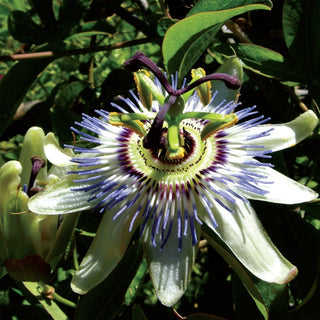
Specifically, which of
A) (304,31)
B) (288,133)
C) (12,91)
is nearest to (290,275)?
(288,133)

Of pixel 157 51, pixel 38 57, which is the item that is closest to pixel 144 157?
pixel 38 57

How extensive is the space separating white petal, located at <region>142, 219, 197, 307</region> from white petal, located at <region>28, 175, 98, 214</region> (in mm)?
163

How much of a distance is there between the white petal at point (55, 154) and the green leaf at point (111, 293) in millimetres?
263

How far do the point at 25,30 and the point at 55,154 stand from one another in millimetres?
680

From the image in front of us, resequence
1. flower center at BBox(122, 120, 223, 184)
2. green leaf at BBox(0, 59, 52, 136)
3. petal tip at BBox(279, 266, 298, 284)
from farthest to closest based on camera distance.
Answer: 1. green leaf at BBox(0, 59, 52, 136)
2. flower center at BBox(122, 120, 223, 184)
3. petal tip at BBox(279, 266, 298, 284)

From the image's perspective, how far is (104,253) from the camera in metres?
1.12

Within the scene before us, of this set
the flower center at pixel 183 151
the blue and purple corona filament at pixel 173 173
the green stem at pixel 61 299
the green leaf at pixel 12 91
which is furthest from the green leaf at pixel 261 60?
the green stem at pixel 61 299

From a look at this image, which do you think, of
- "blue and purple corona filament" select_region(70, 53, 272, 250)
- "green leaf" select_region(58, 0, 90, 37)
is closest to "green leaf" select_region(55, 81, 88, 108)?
"green leaf" select_region(58, 0, 90, 37)

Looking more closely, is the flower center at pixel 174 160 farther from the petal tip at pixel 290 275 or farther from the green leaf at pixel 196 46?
the petal tip at pixel 290 275

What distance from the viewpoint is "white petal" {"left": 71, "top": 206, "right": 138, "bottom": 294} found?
1.08 m

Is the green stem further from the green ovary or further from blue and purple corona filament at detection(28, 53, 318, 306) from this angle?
the green ovary

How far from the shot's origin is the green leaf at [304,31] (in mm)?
1386

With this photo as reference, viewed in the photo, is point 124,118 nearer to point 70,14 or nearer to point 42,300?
point 42,300

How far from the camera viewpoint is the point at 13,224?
1087 millimetres
